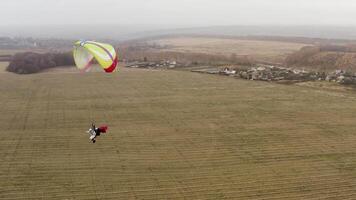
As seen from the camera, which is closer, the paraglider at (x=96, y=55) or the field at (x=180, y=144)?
the paraglider at (x=96, y=55)

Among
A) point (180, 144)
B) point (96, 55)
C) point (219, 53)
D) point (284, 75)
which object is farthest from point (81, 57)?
point (219, 53)

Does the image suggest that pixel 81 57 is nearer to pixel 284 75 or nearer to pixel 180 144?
pixel 180 144

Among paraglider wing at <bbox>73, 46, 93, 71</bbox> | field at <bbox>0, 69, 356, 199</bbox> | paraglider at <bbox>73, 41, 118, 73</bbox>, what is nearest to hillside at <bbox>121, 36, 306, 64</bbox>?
field at <bbox>0, 69, 356, 199</bbox>

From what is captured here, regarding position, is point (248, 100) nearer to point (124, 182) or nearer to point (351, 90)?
point (351, 90)

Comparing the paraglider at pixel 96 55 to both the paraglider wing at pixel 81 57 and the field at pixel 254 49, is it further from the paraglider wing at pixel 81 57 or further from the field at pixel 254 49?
the field at pixel 254 49

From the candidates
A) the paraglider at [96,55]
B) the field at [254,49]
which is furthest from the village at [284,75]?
the paraglider at [96,55]
